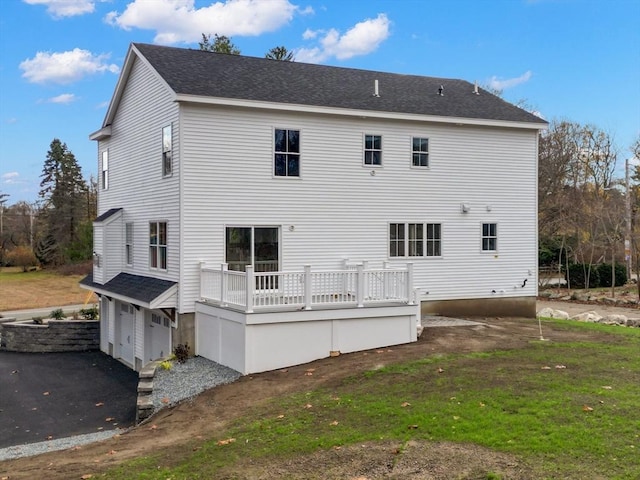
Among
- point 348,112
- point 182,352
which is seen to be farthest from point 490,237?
point 182,352

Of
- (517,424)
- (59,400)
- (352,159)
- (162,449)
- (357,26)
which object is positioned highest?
(357,26)

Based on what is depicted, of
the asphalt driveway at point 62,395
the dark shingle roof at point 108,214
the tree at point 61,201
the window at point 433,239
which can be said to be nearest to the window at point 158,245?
the dark shingle roof at point 108,214

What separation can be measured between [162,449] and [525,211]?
14.2 meters

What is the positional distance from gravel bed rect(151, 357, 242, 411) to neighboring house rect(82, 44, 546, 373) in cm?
33

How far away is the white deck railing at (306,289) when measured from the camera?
12.7 meters

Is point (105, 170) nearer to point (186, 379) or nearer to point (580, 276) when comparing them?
point (186, 379)

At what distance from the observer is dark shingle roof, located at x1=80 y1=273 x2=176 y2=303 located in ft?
49.1

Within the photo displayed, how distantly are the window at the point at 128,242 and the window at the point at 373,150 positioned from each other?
7672mm

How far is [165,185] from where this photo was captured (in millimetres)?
15664

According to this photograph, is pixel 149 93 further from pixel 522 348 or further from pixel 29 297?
pixel 29 297

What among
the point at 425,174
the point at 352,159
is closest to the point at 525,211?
the point at 425,174

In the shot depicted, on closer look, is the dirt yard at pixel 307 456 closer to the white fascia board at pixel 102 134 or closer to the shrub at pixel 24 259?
the white fascia board at pixel 102 134

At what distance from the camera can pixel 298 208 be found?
16.0 metres

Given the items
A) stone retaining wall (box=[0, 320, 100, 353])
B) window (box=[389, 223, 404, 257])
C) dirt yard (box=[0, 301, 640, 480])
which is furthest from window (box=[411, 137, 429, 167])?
stone retaining wall (box=[0, 320, 100, 353])
